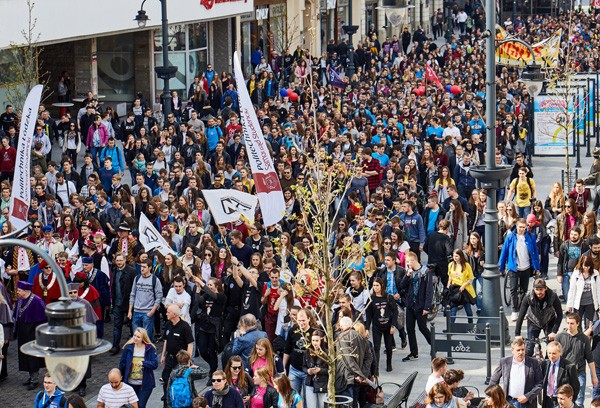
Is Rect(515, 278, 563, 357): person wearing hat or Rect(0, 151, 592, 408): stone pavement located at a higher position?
Rect(515, 278, 563, 357): person wearing hat

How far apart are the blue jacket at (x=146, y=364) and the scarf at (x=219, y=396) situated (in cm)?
192

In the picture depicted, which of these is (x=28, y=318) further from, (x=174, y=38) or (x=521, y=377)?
(x=174, y=38)

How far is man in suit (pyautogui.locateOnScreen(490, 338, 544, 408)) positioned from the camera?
15.6m

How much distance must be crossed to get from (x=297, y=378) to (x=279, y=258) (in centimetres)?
495

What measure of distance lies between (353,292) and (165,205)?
5650 millimetres

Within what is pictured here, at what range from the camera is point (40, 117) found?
29.8 metres

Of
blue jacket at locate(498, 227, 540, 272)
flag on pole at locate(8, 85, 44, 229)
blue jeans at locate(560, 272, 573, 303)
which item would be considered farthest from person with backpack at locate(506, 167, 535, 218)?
flag on pole at locate(8, 85, 44, 229)

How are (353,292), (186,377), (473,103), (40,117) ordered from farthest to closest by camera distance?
(473,103), (40,117), (353,292), (186,377)

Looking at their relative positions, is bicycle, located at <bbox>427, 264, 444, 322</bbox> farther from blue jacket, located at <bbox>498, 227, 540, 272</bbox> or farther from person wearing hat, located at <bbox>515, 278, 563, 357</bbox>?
person wearing hat, located at <bbox>515, 278, 563, 357</bbox>

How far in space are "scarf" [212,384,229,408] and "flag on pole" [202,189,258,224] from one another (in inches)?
265

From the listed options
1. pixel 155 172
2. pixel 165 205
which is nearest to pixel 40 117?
pixel 155 172

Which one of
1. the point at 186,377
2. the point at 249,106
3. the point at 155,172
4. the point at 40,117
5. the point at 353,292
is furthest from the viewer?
the point at 40,117

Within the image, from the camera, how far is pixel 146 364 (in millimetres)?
16594

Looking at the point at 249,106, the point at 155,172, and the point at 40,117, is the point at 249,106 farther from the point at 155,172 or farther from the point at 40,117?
the point at 40,117
